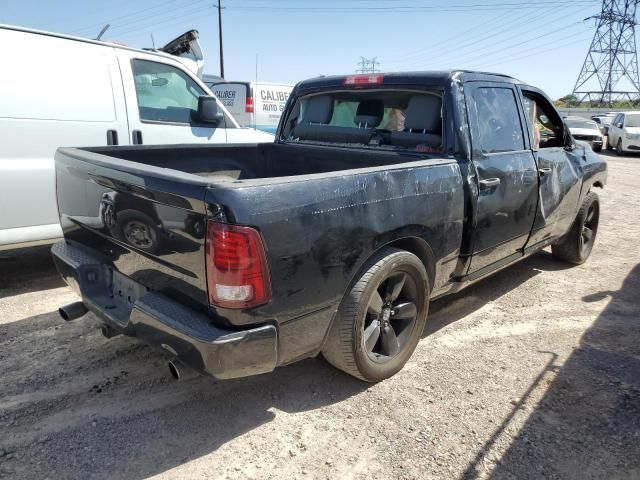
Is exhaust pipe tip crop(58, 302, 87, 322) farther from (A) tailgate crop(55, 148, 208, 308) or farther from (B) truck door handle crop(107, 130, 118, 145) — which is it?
(B) truck door handle crop(107, 130, 118, 145)

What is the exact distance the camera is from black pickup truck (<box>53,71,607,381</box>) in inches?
84.7

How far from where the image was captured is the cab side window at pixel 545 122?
444 cm

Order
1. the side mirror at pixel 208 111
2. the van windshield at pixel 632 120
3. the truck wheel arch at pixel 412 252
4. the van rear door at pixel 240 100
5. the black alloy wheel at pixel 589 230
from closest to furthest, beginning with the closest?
the truck wheel arch at pixel 412 252 < the side mirror at pixel 208 111 < the black alloy wheel at pixel 589 230 < the van rear door at pixel 240 100 < the van windshield at pixel 632 120

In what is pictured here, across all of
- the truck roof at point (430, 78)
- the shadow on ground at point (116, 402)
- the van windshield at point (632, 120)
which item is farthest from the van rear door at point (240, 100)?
the van windshield at point (632, 120)

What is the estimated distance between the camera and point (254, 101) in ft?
40.5

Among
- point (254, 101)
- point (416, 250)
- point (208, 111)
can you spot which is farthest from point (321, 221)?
point (254, 101)

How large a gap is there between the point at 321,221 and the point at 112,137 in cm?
315

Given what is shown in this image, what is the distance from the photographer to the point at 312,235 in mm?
2289

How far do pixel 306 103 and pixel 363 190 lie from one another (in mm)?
2042

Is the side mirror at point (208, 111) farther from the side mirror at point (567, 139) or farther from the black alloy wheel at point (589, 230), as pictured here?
the black alloy wheel at point (589, 230)

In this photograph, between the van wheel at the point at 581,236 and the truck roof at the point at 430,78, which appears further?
the van wheel at the point at 581,236

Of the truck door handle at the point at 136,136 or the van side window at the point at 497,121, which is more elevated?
the van side window at the point at 497,121

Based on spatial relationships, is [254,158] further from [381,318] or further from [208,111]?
[381,318]

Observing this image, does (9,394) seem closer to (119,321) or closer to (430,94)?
(119,321)
